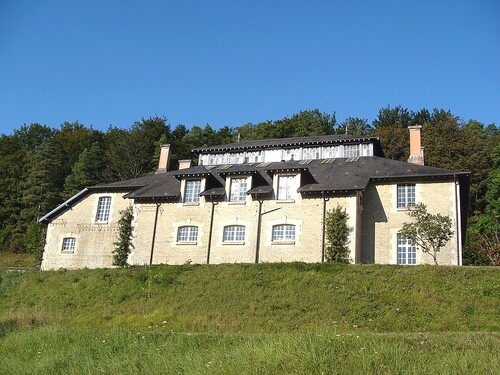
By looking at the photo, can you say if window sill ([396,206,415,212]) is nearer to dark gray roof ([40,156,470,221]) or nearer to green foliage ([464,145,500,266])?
dark gray roof ([40,156,470,221])

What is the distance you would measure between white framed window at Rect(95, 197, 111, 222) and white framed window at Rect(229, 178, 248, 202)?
738cm

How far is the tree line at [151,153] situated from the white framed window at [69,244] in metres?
11.8

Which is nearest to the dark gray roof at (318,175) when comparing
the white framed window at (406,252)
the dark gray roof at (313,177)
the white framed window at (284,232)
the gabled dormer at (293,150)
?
the dark gray roof at (313,177)

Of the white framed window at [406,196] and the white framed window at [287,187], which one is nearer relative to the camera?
the white framed window at [406,196]

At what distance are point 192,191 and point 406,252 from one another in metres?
10.8

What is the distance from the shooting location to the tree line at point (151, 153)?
41.3 m

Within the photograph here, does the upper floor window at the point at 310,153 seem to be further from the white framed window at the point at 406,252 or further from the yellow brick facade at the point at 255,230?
the white framed window at the point at 406,252

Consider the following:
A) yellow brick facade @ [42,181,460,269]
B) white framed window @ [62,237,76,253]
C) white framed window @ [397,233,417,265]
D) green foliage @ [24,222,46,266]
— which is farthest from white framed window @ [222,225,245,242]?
green foliage @ [24,222,46,266]

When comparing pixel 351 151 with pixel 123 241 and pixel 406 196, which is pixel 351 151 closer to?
pixel 406 196

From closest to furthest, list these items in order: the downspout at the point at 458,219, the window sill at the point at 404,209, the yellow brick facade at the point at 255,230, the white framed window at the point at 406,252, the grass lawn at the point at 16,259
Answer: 1. the downspout at the point at 458,219
2. the white framed window at the point at 406,252
3. the yellow brick facade at the point at 255,230
4. the window sill at the point at 404,209
5. the grass lawn at the point at 16,259

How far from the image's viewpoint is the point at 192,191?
1049 inches

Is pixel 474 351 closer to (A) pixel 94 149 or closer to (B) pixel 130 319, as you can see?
(B) pixel 130 319

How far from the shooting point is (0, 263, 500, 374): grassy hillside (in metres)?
9.73

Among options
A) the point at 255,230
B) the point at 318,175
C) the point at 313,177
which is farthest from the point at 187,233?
the point at 318,175
